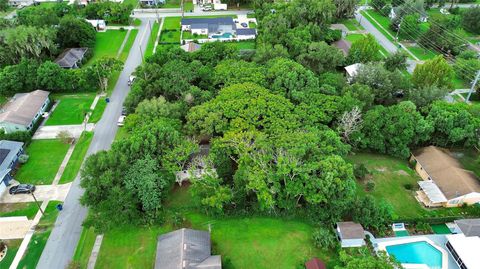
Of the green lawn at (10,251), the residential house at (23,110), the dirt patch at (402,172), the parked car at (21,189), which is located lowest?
the green lawn at (10,251)

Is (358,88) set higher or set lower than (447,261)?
higher

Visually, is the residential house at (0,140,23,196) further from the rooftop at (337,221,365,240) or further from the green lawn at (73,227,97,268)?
the rooftop at (337,221,365,240)

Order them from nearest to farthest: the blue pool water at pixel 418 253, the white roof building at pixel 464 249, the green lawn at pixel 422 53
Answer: the white roof building at pixel 464 249 → the blue pool water at pixel 418 253 → the green lawn at pixel 422 53

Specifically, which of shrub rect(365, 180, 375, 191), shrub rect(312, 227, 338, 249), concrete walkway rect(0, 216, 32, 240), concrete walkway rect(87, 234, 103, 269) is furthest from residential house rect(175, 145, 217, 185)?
shrub rect(365, 180, 375, 191)

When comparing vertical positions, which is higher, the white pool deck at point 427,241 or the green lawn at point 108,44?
the green lawn at point 108,44

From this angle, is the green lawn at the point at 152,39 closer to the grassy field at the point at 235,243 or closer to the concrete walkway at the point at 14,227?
the concrete walkway at the point at 14,227

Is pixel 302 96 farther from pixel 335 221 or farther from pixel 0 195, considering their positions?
pixel 0 195

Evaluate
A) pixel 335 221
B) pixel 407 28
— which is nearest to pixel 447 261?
pixel 335 221

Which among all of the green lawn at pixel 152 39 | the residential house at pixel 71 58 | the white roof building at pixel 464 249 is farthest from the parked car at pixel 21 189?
the white roof building at pixel 464 249
